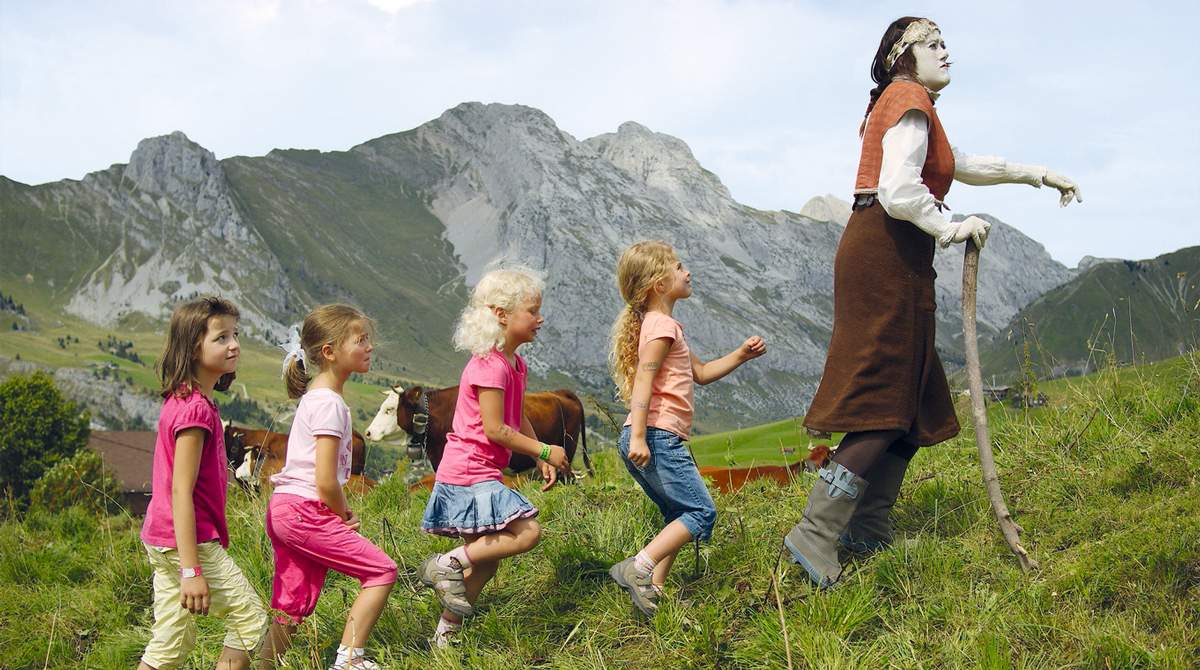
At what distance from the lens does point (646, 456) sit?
5.11m

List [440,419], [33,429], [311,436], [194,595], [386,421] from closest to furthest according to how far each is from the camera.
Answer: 1. [194,595]
2. [311,436]
3. [440,419]
4. [386,421]
5. [33,429]

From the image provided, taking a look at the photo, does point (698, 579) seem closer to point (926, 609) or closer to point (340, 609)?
point (926, 609)

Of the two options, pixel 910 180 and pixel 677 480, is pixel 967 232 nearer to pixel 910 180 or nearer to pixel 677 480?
pixel 910 180

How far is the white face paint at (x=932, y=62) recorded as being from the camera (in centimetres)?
522

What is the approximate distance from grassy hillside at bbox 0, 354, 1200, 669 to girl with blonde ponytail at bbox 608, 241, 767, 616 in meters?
0.30

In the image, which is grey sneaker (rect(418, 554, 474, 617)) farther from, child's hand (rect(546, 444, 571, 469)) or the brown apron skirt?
the brown apron skirt

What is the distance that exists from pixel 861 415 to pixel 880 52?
2.11m

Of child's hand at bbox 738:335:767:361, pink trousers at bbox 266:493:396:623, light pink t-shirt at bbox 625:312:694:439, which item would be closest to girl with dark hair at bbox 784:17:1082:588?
child's hand at bbox 738:335:767:361

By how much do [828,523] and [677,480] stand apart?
83 cm

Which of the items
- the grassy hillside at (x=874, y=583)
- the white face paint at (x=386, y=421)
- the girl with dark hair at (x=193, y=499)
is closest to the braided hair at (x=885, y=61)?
the grassy hillside at (x=874, y=583)

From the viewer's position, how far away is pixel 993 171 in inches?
215

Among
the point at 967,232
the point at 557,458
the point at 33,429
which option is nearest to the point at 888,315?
the point at 967,232

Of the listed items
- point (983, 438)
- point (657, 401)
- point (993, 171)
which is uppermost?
point (993, 171)

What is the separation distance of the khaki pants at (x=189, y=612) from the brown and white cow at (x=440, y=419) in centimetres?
588
